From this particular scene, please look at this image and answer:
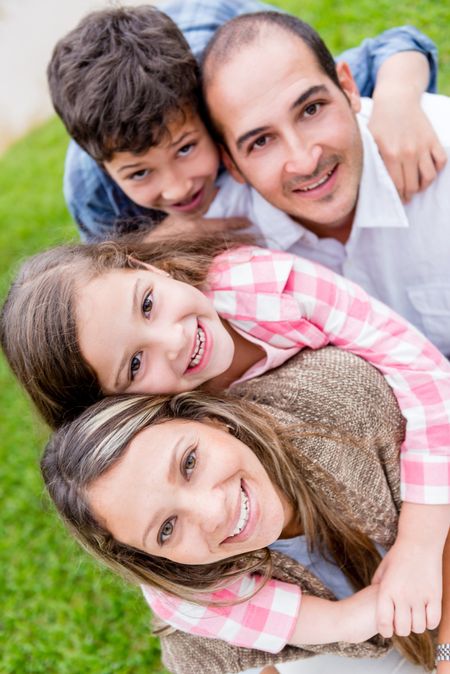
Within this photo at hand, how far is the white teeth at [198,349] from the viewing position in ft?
6.86

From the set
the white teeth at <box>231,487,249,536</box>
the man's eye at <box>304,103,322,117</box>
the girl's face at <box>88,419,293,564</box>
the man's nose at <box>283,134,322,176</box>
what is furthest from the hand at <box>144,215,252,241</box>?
the white teeth at <box>231,487,249,536</box>

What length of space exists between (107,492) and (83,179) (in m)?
1.72

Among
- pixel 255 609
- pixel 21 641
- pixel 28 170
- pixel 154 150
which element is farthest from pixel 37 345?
pixel 28 170

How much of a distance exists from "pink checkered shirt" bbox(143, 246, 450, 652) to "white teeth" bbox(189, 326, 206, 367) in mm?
207

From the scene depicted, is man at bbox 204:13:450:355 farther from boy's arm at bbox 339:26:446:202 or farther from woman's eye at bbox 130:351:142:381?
woman's eye at bbox 130:351:142:381

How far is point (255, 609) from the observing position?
6.67 feet

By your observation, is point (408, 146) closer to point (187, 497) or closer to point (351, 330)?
point (351, 330)

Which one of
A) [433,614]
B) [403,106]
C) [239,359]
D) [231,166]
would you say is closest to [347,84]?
→ [403,106]

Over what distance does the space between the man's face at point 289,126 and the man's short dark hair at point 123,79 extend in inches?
6.1

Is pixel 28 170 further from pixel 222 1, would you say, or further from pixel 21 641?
pixel 21 641

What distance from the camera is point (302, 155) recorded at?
2.33 meters

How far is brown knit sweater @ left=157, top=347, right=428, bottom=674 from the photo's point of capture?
2.02 meters

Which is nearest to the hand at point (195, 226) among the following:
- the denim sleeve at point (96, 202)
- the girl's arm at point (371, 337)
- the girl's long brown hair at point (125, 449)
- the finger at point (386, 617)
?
the denim sleeve at point (96, 202)

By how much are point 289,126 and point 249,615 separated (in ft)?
4.79
